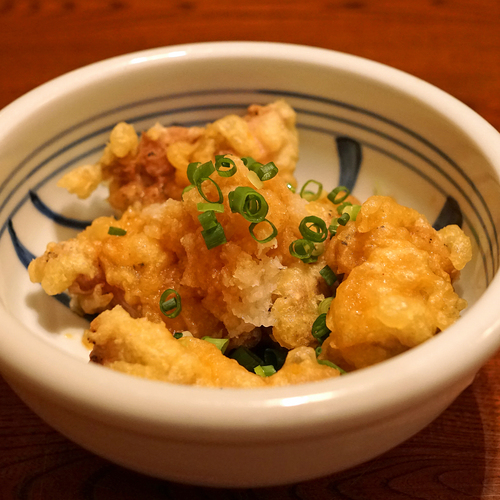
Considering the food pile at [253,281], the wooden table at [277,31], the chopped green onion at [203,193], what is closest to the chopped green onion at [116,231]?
the food pile at [253,281]

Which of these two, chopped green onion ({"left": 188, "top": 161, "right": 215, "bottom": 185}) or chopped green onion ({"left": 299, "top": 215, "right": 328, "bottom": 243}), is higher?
chopped green onion ({"left": 188, "top": 161, "right": 215, "bottom": 185})

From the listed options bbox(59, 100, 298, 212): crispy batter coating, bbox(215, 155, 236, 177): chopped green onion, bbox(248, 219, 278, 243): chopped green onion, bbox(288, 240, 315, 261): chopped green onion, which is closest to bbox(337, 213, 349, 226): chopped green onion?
bbox(288, 240, 315, 261): chopped green onion

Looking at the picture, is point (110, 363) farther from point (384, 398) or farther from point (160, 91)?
point (160, 91)

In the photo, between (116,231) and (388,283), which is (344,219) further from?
(116,231)

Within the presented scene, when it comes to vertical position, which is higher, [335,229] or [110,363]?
[335,229]

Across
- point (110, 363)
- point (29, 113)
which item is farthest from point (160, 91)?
point (110, 363)

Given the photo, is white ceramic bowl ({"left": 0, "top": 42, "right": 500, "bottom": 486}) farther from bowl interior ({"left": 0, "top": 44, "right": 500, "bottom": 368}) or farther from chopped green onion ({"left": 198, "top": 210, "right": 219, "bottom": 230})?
chopped green onion ({"left": 198, "top": 210, "right": 219, "bottom": 230})
